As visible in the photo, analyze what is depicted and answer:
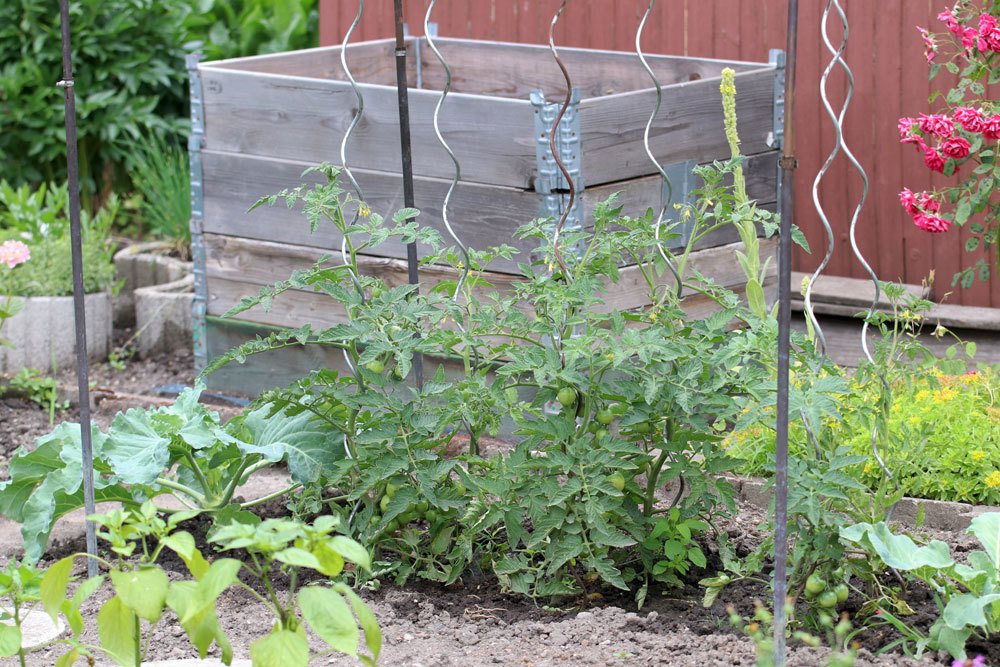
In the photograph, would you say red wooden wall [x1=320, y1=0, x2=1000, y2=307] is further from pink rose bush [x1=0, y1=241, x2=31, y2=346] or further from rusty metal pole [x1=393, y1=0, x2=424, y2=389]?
rusty metal pole [x1=393, y1=0, x2=424, y2=389]

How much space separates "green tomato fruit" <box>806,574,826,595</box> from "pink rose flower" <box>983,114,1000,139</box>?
175 centimetres

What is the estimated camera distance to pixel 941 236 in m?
5.19

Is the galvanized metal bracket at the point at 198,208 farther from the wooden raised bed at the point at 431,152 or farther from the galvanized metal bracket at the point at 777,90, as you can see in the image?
the galvanized metal bracket at the point at 777,90

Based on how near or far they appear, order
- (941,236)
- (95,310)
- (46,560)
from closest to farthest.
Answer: (46,560), (941,236), (95,310)

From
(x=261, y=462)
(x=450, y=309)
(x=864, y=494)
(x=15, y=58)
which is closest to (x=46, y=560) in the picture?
(x=261, y=462)

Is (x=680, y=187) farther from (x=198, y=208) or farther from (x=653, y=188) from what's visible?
(x=198, y=208)

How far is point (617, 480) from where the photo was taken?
2760 mm

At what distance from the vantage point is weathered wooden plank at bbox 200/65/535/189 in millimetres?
4004

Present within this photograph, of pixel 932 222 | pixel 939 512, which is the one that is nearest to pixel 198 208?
pixel 932 222

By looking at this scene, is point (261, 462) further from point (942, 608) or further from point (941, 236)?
point (941, 236)

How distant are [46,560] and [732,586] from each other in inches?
73.3

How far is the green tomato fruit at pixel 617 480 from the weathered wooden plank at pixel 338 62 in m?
2.88

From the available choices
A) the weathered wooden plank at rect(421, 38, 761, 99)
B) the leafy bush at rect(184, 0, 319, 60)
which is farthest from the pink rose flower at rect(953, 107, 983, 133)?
the leafy bush at rect(184, 0, 319, 60)

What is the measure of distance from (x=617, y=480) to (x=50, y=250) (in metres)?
3.57
